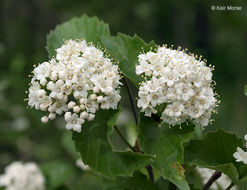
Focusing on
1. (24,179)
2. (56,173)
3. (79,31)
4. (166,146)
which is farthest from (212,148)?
(24,179)

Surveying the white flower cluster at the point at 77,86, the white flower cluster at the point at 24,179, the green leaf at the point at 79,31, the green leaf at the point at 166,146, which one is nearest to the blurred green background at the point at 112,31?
the white flower cluster at the point at 24,179

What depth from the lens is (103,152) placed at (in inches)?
71.9

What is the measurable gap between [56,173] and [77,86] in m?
1.85

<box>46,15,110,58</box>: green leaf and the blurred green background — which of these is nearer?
<box>46,15,110,58</box>: green leaf

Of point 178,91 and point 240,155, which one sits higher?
point 178,91

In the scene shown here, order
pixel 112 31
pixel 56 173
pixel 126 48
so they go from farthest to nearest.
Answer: pixel 112 31 → pixel 56 173 → pixel 126 48

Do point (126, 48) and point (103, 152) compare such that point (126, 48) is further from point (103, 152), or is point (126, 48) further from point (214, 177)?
point (214, 177)

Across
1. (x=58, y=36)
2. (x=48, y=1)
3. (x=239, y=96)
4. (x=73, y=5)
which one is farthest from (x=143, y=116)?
(x=239, y=96)

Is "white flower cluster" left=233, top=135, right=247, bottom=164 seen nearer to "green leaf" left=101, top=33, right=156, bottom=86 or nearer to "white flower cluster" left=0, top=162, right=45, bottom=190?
"green leaf" left=101, top=33, right=156, bottom=86

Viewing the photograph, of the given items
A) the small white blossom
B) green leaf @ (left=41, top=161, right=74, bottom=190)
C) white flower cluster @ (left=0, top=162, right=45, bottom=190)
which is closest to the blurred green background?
white flower cluster @ (left=0, top=162, right=45, bottom=190)

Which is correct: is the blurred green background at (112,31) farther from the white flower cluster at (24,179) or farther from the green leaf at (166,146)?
the green leaf at (166,146)

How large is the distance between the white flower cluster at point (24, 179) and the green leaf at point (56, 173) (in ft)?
0.20

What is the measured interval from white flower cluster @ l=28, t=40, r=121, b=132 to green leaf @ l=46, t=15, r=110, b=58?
1.42 ft

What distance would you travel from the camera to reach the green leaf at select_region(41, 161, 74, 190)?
3272mm
